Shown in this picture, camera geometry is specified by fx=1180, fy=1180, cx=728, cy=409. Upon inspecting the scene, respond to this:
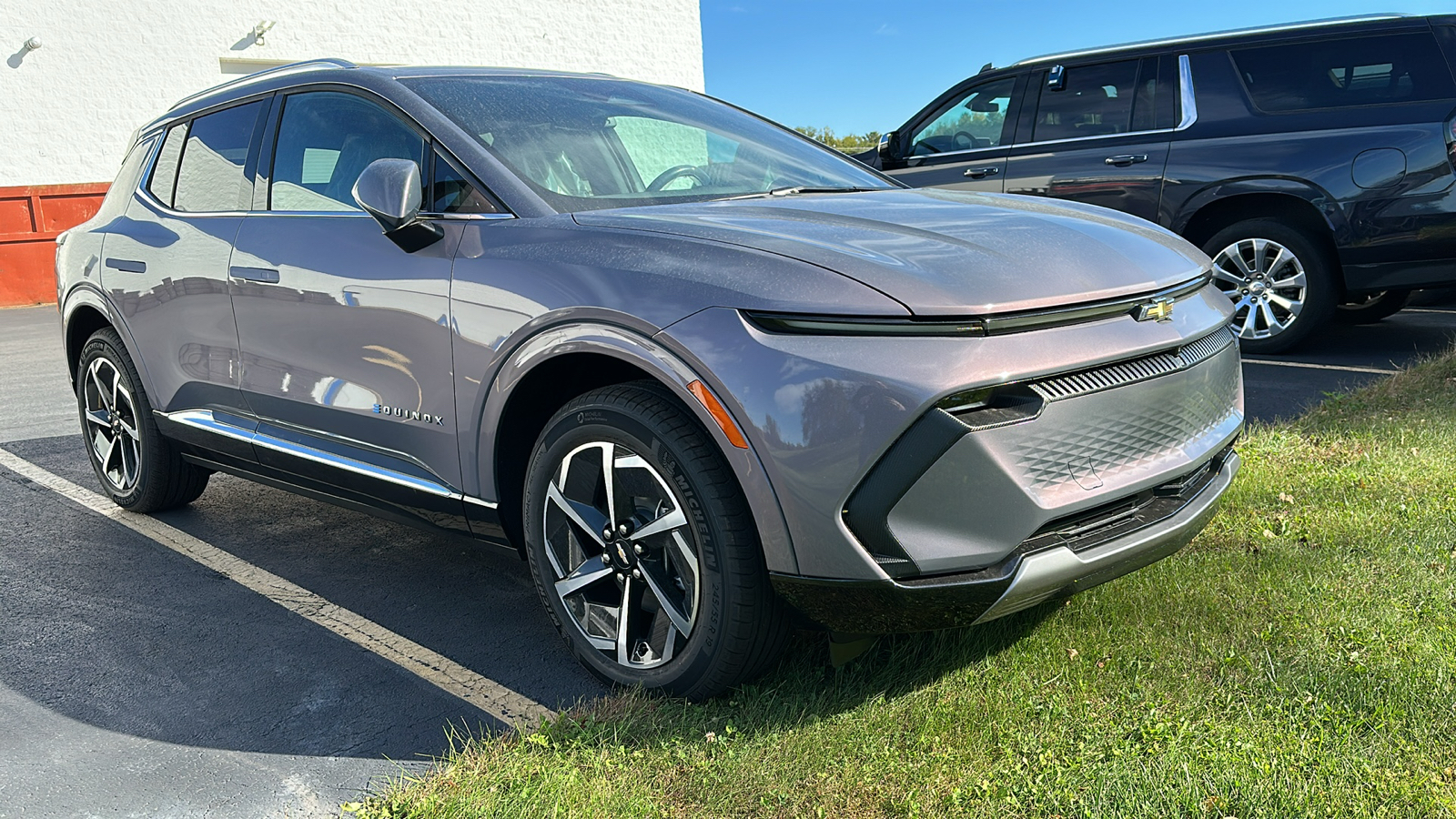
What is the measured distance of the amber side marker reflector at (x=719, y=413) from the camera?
2576 millimetres

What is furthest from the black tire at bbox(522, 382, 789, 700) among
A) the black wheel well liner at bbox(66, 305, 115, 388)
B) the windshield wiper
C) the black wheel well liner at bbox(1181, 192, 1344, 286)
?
the black wheel well liner at bbox(1181, 192, 1344, 286)

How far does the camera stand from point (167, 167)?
15.5ft

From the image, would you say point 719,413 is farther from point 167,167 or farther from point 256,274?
point 167,167

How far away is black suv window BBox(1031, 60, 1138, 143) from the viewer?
7734mm

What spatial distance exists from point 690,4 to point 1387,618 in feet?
65.9

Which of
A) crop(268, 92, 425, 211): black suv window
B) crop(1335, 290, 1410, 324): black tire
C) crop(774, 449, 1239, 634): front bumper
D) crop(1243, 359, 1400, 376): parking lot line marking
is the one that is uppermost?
crop(268, 92, 425, 211): black suv window

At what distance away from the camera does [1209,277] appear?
315 centimetres

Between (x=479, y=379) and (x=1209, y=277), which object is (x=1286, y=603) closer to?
(x=1209, y=277)

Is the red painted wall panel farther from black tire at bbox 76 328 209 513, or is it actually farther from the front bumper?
the front bumper

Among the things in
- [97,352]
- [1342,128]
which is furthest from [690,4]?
[97,352]

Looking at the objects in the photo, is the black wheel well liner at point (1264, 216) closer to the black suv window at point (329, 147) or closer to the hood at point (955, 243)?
the hood at point (955, 243)

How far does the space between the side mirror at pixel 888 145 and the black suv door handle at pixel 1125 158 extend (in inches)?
61.8

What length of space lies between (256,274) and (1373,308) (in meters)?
7.17

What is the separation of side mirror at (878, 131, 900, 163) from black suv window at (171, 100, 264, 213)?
512 centimetres
